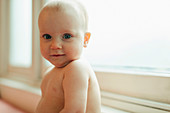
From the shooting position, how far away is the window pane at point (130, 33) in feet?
2.01

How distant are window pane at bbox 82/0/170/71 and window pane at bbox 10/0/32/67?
683 mm

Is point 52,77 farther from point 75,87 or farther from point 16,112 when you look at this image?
point 16,112

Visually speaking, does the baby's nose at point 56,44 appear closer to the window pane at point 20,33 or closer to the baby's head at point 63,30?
the baby's head at point 63,30

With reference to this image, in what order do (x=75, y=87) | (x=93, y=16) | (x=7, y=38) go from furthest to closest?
(x=7, y=38), (x=93, y=16), (x=75, y=87)

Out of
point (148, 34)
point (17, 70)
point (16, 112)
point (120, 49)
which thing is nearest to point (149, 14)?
point (148, 34)

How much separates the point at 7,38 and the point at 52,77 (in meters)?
1.22

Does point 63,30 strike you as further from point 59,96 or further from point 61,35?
point 59,96

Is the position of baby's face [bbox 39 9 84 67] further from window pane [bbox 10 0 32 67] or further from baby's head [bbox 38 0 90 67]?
window pane [bbox 10 0 32 67]

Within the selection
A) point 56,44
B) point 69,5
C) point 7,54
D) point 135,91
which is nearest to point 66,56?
point 56,44

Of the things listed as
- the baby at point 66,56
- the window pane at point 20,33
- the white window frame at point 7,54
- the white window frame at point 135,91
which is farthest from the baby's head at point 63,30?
the window pane at point 20,33

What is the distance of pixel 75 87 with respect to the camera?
1.42 ft

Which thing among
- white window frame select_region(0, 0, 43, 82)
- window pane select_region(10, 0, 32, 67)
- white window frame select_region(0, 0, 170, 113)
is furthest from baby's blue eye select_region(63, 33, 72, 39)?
window pane select_region(10, 0, 32, 67)

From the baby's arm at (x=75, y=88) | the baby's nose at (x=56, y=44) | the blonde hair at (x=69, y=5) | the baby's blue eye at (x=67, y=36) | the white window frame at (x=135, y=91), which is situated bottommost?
the white window frame at (x=135, y=91)

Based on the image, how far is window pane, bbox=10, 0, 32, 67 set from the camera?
52.4 inches
